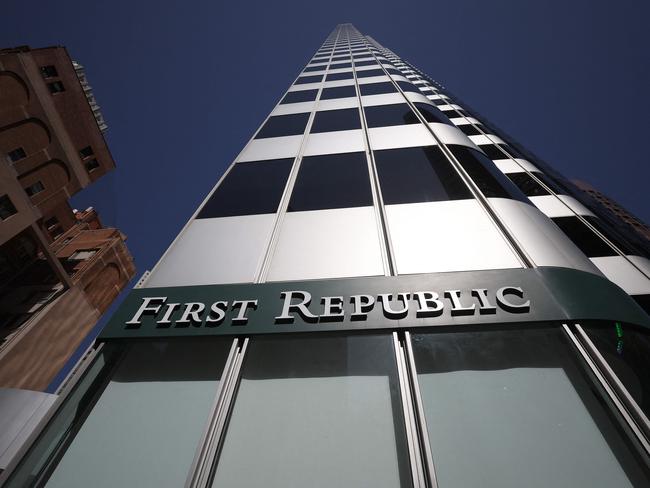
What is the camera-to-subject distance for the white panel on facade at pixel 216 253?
4867 mm

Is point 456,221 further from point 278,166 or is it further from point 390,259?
point 278,166

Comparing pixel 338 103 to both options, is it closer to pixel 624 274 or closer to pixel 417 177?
pixel 417 177

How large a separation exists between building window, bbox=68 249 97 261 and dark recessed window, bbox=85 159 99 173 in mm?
9818

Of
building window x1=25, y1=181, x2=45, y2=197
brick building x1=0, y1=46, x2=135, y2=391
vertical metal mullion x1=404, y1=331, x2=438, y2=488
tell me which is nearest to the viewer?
vertical metal mullion x1=404, y1=331, x2=438, y2=488

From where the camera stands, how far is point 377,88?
13.6 meters

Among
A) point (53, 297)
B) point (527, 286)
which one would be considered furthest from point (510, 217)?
point (53, 297)

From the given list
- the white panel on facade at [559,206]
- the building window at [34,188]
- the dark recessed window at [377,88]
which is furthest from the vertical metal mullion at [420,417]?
the building window at [34,188]

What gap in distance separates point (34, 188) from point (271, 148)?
119 feet

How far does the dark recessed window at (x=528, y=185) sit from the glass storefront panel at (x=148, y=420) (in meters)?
12.5

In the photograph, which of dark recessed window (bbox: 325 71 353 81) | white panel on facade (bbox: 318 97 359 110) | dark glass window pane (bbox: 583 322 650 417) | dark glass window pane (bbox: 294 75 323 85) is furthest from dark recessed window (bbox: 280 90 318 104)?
dark glass window pane (bbox: 583 322 650 417)

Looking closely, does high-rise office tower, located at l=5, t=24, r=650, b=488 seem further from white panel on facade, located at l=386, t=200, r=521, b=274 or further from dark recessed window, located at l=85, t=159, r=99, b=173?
dark recessed window, located at l=85, t=159, r=99, b=173

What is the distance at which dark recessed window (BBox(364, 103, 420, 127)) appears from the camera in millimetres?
9438

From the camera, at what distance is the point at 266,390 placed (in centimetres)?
348

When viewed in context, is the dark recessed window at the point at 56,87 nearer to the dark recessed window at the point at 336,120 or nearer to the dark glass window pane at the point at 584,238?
the dark recessed window at the point at 336,120
